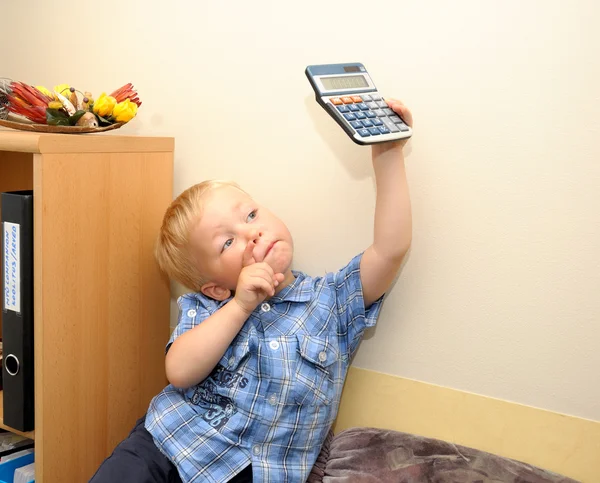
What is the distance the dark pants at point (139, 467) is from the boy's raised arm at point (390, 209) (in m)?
0.38

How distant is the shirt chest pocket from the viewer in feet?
3.17

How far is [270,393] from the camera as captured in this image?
37.9 inches

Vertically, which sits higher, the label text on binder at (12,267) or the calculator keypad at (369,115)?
the calculator keypad at (369,115)

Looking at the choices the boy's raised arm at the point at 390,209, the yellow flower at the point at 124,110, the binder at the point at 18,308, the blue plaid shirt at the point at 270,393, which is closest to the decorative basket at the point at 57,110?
the yellow flower at the point at 124,110

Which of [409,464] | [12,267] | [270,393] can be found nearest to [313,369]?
[270,393]

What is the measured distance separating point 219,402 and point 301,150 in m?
0.45

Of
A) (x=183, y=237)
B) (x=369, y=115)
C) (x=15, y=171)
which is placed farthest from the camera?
(x=15, y=171)

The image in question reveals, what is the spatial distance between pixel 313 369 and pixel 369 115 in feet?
1.30

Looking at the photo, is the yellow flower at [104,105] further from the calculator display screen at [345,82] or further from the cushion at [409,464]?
the cushion at [409,464]

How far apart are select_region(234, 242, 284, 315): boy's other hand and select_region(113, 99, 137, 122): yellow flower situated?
1.23ft

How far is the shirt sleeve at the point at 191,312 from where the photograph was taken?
3.31ft

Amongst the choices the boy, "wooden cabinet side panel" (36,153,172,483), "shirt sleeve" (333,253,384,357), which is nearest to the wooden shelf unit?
"wooden cabinet side panel" (36,153,172,483)

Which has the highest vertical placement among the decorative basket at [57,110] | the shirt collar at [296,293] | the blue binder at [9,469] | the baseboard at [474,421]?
the decorative basket at [57,110]

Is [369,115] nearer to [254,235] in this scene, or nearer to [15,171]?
[254,235]
